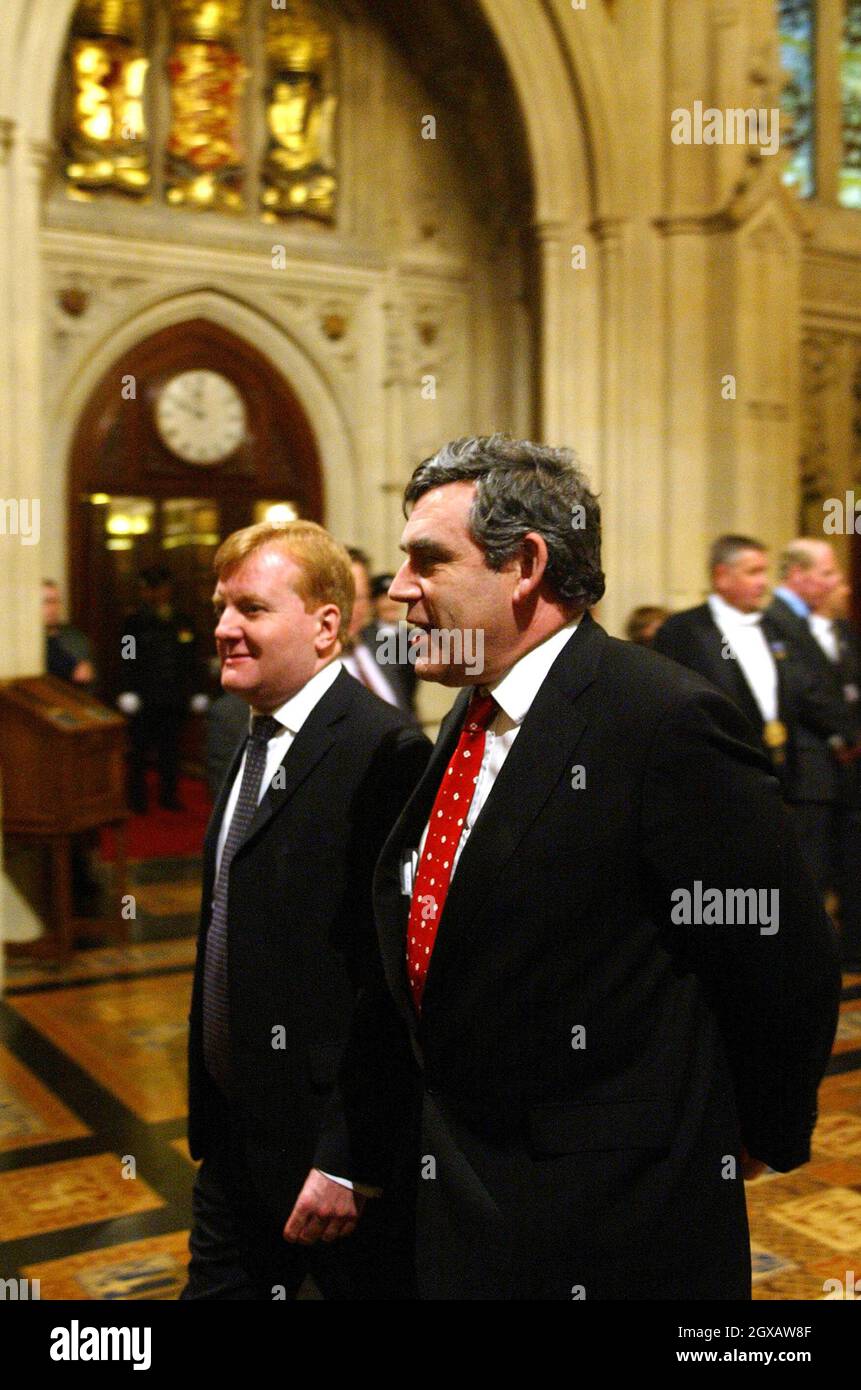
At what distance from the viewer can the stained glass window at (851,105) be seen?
10.9 m

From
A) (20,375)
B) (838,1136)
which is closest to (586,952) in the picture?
(838,1136)

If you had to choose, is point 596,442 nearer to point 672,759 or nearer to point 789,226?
point 789,226

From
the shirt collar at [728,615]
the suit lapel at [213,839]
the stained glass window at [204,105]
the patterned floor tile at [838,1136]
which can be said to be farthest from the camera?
the stained glass window at [204,105]

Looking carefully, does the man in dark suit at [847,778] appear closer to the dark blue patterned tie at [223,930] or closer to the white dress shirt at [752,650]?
the white dress shirt at [752,650]

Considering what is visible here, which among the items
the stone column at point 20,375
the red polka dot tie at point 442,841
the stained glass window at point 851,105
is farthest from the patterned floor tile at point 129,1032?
the stained glass window at point 851,105

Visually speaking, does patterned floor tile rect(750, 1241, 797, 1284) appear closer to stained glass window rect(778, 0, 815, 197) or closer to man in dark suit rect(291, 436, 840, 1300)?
man in dark suit rect(291, 436, 840, 1300)

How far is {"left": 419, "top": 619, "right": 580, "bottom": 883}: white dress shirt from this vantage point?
1760 mm

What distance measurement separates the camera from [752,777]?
165 cm

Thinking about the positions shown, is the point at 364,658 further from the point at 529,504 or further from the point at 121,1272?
the point at 529,504

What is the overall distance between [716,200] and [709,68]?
0.81 meters

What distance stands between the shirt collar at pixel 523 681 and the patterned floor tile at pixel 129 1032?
10.0ft

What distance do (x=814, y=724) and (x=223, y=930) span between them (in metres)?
3.99

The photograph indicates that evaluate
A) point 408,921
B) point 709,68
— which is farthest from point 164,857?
point 408,921

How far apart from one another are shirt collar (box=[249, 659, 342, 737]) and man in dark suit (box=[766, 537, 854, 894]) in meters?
3.69
